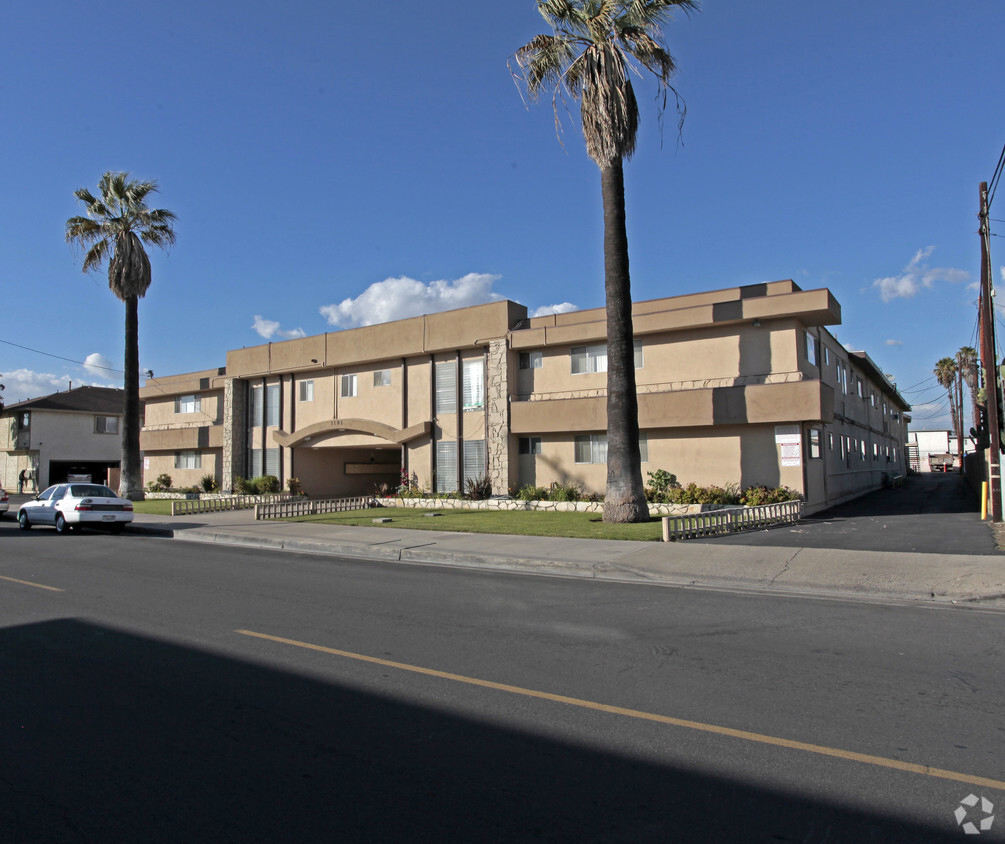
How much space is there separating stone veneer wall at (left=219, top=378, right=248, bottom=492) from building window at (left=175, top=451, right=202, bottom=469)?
5.00 m

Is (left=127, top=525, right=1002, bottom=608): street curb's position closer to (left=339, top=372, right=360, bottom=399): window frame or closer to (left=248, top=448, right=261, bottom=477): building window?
(left=339, top=372, right=360, bottom=399): window frame

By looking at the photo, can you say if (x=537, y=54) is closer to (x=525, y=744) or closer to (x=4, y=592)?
(x=4, y=592)

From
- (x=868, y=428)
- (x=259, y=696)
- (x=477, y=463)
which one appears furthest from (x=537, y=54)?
(x=868, y=428)

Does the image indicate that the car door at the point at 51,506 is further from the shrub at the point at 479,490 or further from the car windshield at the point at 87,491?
the shrub at the point at 479,490

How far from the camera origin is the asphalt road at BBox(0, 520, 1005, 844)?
12.5 feet

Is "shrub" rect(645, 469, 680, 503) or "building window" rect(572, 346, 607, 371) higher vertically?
"building window" rect(572, 346, 607, 371)

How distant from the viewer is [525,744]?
4754 millimetres

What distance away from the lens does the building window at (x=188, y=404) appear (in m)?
42.2

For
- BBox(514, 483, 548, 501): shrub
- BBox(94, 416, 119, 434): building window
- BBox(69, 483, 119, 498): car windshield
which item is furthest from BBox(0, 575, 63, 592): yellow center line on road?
BBox(94, 416, 119, 434): building window

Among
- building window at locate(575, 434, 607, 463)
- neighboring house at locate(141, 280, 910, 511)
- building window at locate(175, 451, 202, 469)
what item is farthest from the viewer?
building window at locate(175, 451, 202, 469)

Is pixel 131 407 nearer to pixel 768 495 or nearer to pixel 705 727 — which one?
pixel 768 495

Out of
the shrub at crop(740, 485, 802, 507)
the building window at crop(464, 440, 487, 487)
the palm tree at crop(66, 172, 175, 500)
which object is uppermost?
the palm tree at crop(66, 172, 175, 500)

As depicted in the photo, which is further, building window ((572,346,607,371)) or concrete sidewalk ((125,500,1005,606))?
building window ((572,346,607,371))

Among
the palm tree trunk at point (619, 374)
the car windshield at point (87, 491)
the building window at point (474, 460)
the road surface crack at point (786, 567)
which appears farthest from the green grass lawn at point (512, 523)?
the car windshield at point (87, 491)
